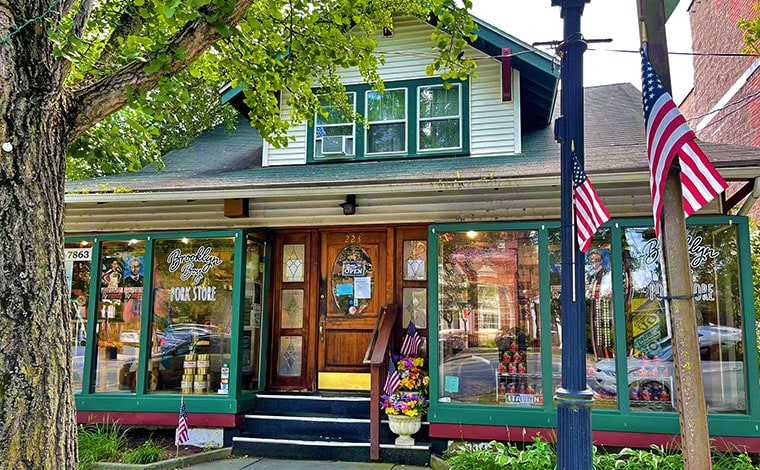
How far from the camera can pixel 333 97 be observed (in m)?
7.84

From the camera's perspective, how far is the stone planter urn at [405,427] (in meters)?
6.46

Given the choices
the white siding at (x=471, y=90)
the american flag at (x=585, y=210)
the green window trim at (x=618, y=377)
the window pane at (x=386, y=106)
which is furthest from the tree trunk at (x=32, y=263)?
the window pane at (x=386, y=106)

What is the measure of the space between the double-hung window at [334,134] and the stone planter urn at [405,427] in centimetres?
392

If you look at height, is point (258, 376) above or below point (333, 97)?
below

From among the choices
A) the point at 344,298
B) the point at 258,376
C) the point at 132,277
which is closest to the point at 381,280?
the point at 344,298

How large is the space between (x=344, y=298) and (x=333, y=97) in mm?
2841

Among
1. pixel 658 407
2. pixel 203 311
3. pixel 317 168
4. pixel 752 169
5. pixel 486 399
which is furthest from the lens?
pixel 317 168

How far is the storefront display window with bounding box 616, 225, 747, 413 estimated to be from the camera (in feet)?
19.8

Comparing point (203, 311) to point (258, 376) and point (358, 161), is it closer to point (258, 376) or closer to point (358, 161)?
point (258, 376)

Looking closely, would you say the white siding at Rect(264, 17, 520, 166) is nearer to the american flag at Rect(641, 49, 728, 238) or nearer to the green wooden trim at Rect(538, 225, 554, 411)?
the green wooden trim at Rect(538, 225, 554, 411)

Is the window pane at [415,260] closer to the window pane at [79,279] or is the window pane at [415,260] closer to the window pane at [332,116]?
the window pane at [332,116]

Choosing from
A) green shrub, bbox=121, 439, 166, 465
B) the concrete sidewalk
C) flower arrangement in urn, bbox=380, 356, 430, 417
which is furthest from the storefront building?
green shrub, bbox=121, 439, 166, 465

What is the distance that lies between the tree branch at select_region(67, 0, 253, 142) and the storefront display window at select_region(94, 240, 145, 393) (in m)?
4.25

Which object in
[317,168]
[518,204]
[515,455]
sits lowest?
[515,455]
